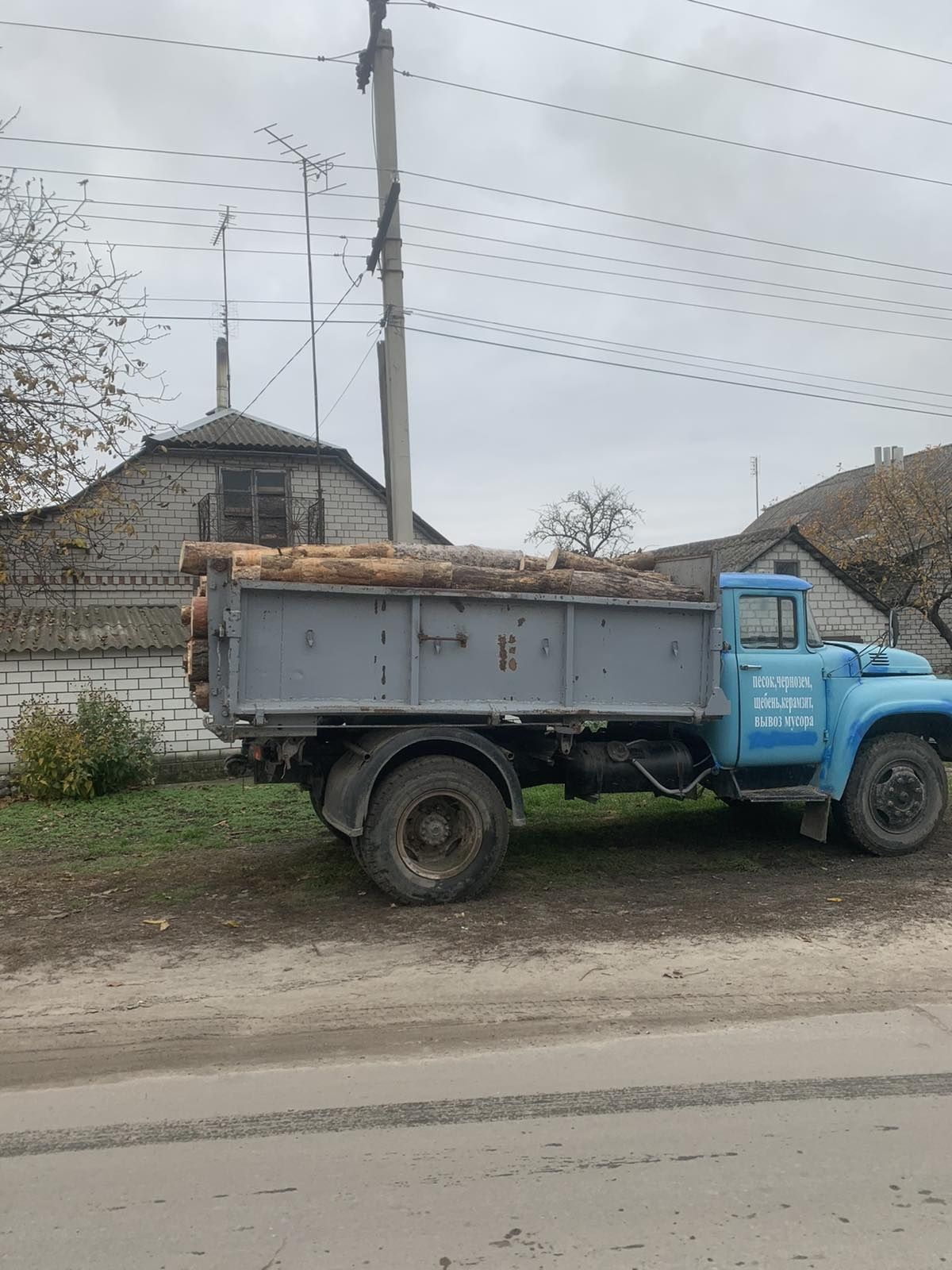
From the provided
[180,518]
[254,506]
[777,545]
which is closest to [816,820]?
[777,545]

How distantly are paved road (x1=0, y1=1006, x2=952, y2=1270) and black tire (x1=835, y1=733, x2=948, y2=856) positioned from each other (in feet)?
11.8

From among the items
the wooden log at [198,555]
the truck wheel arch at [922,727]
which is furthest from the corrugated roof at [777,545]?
the wooden log at [198,555]

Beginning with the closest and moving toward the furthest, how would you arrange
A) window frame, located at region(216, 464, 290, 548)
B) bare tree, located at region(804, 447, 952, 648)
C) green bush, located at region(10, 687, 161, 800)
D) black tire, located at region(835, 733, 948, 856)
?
black tire, located at region(835, 733, 948, 856) → green bush, located at region(10, 687, 161, 800) → window frame, located at region(216, 464, 290, 548) → bare tree, located at region(804, 447, 952, 648)

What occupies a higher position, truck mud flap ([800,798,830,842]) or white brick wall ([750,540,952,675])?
white brick wall ([750,540,952,675])

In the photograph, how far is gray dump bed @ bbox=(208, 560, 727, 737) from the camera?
6.28 meters

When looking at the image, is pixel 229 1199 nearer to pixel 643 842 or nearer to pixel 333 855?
pixel 333 855

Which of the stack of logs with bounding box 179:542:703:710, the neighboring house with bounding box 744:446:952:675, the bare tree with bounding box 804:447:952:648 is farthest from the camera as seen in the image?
the neighboring house with bounding box 744:446:952:675

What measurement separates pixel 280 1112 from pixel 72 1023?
1513 millimetres

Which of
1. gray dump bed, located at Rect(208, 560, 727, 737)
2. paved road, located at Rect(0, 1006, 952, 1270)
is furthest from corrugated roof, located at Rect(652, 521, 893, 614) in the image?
paved road, located at Rect(0, 1006, 952, 1270)

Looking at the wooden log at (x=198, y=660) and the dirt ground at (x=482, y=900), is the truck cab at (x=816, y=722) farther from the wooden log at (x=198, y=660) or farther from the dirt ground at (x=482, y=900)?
the wooden log at (x=198, y=660)

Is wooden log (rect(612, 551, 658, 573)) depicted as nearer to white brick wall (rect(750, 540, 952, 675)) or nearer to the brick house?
the brick house

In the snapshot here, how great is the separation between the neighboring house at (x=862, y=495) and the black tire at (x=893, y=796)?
12298 millimetres

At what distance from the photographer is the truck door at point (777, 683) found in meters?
7.59

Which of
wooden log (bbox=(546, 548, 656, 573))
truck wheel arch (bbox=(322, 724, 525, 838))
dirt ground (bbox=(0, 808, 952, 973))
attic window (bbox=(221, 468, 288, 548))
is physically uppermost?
attic window (bbox=(221, 468, 288, 548))
